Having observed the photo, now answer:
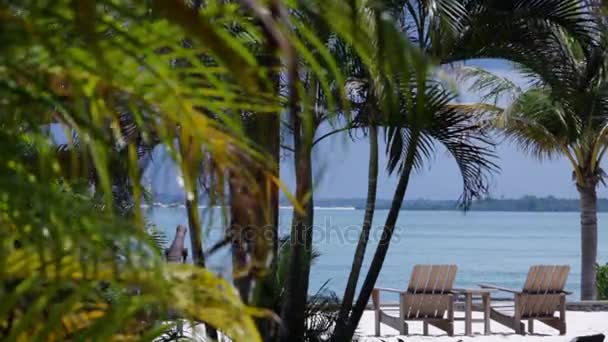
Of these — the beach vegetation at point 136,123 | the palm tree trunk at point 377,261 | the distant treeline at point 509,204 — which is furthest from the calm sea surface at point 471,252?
the beach vegetation at point 136,123

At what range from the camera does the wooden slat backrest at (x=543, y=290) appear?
40.4 feet

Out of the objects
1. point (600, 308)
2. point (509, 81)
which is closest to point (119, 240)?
point (600, 308)

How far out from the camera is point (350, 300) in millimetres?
7547

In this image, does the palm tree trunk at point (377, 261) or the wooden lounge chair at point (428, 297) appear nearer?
the palm tree trunk at point (377, 261)

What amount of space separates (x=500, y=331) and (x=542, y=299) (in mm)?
886

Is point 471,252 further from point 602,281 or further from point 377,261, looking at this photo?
point 377,261

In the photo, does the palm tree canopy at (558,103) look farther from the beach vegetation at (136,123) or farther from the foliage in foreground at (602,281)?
the beach vegetation at (136,123)

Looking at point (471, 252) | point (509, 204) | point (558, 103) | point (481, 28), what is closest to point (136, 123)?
point (481, 28)

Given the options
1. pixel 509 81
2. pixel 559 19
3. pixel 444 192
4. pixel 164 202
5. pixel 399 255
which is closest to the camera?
pixel 164 202

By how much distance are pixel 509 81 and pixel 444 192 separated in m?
115

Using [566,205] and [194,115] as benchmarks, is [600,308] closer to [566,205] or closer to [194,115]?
[194,115]

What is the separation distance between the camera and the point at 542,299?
489 inches

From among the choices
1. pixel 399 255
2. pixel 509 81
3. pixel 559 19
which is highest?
pixel 509 81

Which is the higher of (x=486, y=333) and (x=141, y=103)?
(x=141, y=103)
